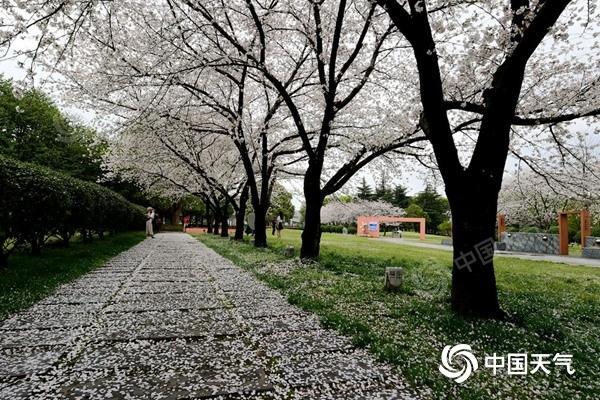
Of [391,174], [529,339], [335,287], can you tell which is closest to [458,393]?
[529,339]

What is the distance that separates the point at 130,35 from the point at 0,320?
8.78m

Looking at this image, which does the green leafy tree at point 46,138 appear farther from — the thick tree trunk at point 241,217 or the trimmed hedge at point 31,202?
the trimmed hedge at point 31,202

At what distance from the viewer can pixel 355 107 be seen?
43.0 feet

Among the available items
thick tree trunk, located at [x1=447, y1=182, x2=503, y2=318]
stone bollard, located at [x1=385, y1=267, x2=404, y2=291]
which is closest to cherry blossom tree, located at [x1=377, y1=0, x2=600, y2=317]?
thick tree trunk, located at [x1=447, y1=182, x2=503, y2=318]

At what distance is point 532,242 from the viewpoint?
2023cm

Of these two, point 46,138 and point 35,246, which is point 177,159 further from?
point 46,138

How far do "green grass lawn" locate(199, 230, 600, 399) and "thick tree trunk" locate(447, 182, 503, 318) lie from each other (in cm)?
28

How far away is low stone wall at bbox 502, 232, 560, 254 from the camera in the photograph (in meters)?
19.3

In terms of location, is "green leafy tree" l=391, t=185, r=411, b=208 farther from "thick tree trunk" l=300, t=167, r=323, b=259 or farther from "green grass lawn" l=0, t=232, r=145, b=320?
"green grass lawn" l=0, t=232, r=145, b=320

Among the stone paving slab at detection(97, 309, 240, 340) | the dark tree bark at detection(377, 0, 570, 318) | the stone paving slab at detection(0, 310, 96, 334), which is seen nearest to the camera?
the stone paving slab at detection(97, 309, 240, 340)

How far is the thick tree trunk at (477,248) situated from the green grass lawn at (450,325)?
0.28 metres

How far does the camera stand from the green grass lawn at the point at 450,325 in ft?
9.73

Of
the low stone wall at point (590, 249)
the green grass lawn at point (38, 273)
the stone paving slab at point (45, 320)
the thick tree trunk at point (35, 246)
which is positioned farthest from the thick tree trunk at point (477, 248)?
the low stone wall at point (590, 249)

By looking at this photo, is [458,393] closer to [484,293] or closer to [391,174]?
[484,293]
